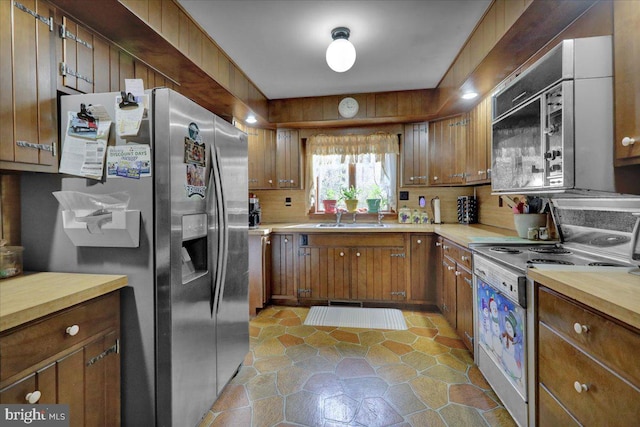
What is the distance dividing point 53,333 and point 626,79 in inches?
97.4

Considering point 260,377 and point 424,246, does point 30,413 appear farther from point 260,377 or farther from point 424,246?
point 424,246

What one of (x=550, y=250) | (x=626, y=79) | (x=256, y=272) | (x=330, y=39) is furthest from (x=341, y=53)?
(x=256, y=272)

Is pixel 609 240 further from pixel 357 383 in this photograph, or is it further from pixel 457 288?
pixel 357 383

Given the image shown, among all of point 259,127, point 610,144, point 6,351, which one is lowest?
point 6,351

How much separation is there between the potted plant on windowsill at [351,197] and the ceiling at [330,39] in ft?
4.44

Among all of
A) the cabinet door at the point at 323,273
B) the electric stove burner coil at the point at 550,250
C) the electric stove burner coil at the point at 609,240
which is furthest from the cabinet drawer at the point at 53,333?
the electric stove burner coil at the point at 609,240

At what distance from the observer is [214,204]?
171 cm

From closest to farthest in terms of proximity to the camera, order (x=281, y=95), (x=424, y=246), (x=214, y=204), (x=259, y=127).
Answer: (x=214, y=204) < (x=424, y=246) < (x=281, y=95) < (x=259, y=127)

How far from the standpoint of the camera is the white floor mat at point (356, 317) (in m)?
2.99

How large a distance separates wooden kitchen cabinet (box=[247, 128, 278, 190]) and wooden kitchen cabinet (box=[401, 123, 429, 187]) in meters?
1.68

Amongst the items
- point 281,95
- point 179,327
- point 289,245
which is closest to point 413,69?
point 281,95

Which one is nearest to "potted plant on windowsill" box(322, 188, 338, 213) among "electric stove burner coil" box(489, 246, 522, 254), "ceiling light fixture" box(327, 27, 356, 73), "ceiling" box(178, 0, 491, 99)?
"ceiling" box(178, 0, 491, 99)

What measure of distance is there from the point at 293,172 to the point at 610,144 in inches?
120

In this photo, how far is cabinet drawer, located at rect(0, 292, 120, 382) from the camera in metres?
0.93
